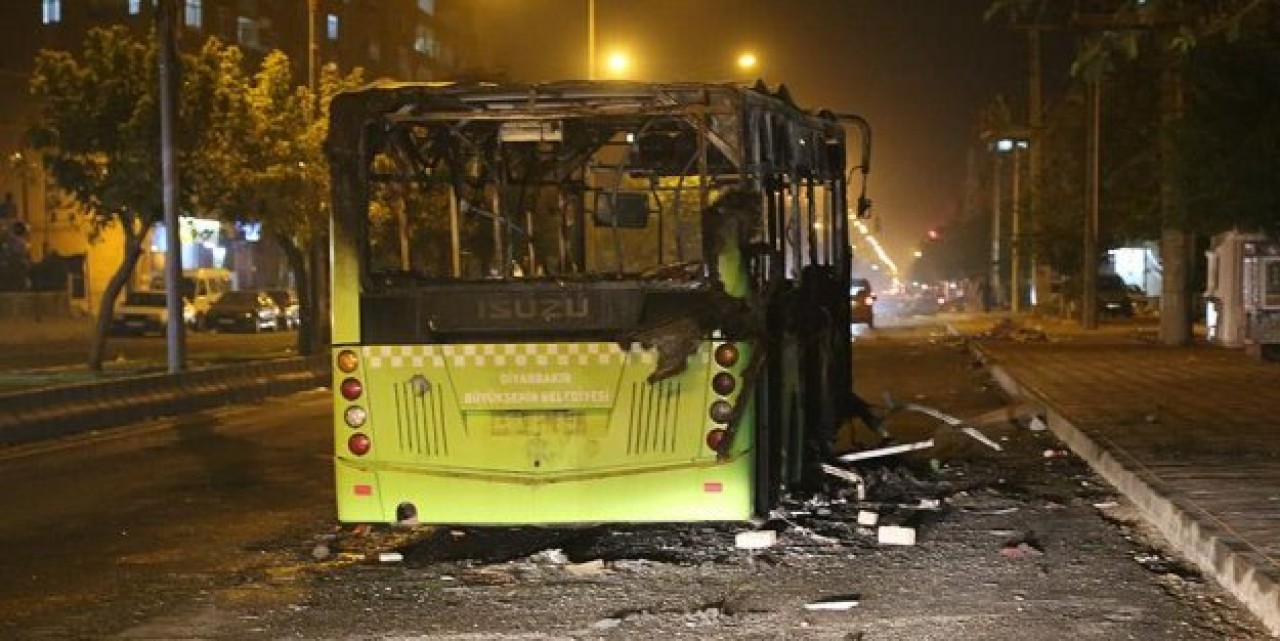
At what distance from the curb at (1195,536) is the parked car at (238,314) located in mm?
38014

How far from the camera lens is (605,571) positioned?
28.1 ft

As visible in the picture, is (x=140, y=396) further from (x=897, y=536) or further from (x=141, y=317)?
(x=141, y=317)

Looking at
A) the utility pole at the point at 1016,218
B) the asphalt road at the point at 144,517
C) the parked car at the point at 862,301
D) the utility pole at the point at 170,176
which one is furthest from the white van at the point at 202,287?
the asphalt road at the point at 144,517

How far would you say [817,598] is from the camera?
7.76 metres

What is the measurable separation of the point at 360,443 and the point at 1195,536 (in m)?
5.24

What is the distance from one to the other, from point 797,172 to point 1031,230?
34283mm

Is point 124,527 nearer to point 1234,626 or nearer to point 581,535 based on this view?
point 581,535

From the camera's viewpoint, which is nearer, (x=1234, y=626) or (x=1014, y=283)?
(x=1234, y=626)

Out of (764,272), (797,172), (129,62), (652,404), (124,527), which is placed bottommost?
(124,527)

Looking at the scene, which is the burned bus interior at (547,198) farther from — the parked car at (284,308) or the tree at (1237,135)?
the parked car at (284,308)

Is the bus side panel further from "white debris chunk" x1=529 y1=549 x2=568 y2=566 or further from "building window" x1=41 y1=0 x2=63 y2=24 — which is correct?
"building window" x1=41 y1=0 x2=63 y2=24

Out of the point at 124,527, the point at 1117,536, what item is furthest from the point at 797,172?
the point at 124,527

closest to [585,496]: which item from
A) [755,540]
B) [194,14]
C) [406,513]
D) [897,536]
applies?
[406,513]

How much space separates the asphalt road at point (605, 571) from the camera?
23.9ft
